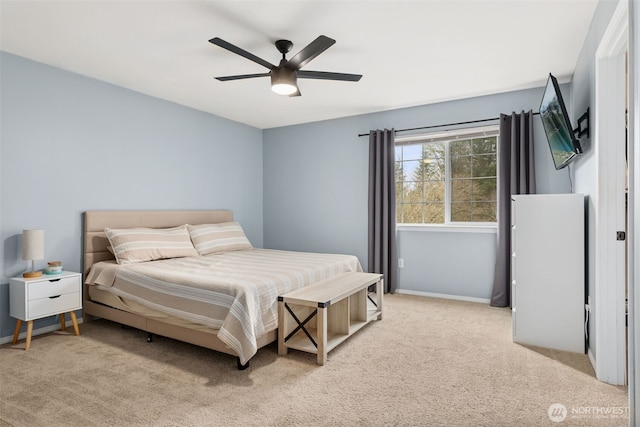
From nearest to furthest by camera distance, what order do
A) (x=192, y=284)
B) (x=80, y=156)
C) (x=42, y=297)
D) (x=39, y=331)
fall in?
(x=192, y=284) → (x=42, y=297) → (x=39, y=331) → (x=80, y=156)

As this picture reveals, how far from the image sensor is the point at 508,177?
4.00 m

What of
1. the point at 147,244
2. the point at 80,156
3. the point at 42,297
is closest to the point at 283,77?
the point at 147,244

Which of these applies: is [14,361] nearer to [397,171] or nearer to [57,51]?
[57,51]

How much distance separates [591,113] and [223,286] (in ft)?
9.53

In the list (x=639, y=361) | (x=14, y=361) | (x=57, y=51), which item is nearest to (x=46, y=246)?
(x=14, y=361)

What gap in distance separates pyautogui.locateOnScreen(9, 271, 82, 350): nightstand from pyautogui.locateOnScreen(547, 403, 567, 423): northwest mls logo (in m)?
3.61

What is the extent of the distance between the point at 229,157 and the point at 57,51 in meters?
2.45

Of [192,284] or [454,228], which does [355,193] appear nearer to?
[454,228]

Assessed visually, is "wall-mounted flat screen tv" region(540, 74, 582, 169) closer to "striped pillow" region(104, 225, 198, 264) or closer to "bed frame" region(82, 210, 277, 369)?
"bed frame" region(82, 210, 277, 369)

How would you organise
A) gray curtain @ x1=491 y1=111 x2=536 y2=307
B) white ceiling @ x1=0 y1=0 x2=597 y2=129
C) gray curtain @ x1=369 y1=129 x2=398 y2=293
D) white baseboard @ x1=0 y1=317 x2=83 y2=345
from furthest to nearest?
gray curtain @ x1=369 y1=129 x2=398 y2=293, gray curtain @ x1=491 y1=111 x2=536 y2=307, white baseboard @ x1=0 y1=317 x2=83 y2=345, white ceiling @ x1=0 y1=0 x2=597 y2=129

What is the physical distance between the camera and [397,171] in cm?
491

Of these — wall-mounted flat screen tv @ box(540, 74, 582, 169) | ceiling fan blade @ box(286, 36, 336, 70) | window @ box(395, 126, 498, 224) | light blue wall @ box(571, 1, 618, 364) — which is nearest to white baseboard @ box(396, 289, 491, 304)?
window @ box(395, 126, 498, 224)

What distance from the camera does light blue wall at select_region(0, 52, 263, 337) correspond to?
3.07 meters

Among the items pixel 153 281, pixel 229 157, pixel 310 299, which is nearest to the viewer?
pixel 310 299
